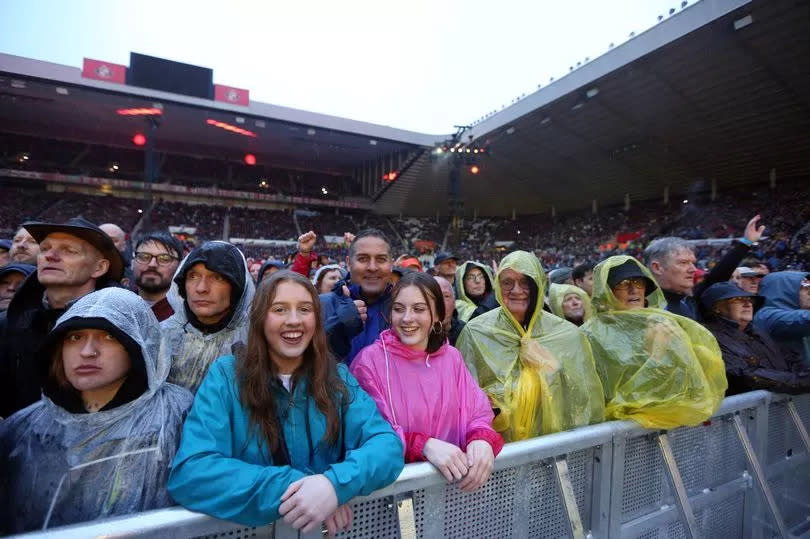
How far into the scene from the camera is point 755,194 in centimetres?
1944

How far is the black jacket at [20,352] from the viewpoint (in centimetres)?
176

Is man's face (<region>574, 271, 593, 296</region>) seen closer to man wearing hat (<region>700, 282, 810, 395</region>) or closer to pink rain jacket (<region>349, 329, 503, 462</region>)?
man wearing hat (<region>700, 282, 810, 395</region>)

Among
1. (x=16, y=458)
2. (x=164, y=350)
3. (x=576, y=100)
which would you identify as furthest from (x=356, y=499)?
(x=576, y=100)

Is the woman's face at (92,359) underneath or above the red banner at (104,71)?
underneath

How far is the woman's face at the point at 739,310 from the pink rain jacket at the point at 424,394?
2.15 m

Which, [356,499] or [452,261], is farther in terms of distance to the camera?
[452,261]

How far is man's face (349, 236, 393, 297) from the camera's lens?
2.37m

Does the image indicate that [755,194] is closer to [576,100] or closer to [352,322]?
[576,100]

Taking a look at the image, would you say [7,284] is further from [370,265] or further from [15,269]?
[370,265]

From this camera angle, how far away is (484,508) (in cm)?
153

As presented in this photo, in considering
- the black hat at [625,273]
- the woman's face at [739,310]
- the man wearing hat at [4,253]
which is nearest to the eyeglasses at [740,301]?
the woman's face at [739,310]

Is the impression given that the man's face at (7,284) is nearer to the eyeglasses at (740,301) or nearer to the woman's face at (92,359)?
the woman's face at (92,359)

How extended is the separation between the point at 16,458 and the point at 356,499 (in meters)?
1.07

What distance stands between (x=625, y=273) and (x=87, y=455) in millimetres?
2595
